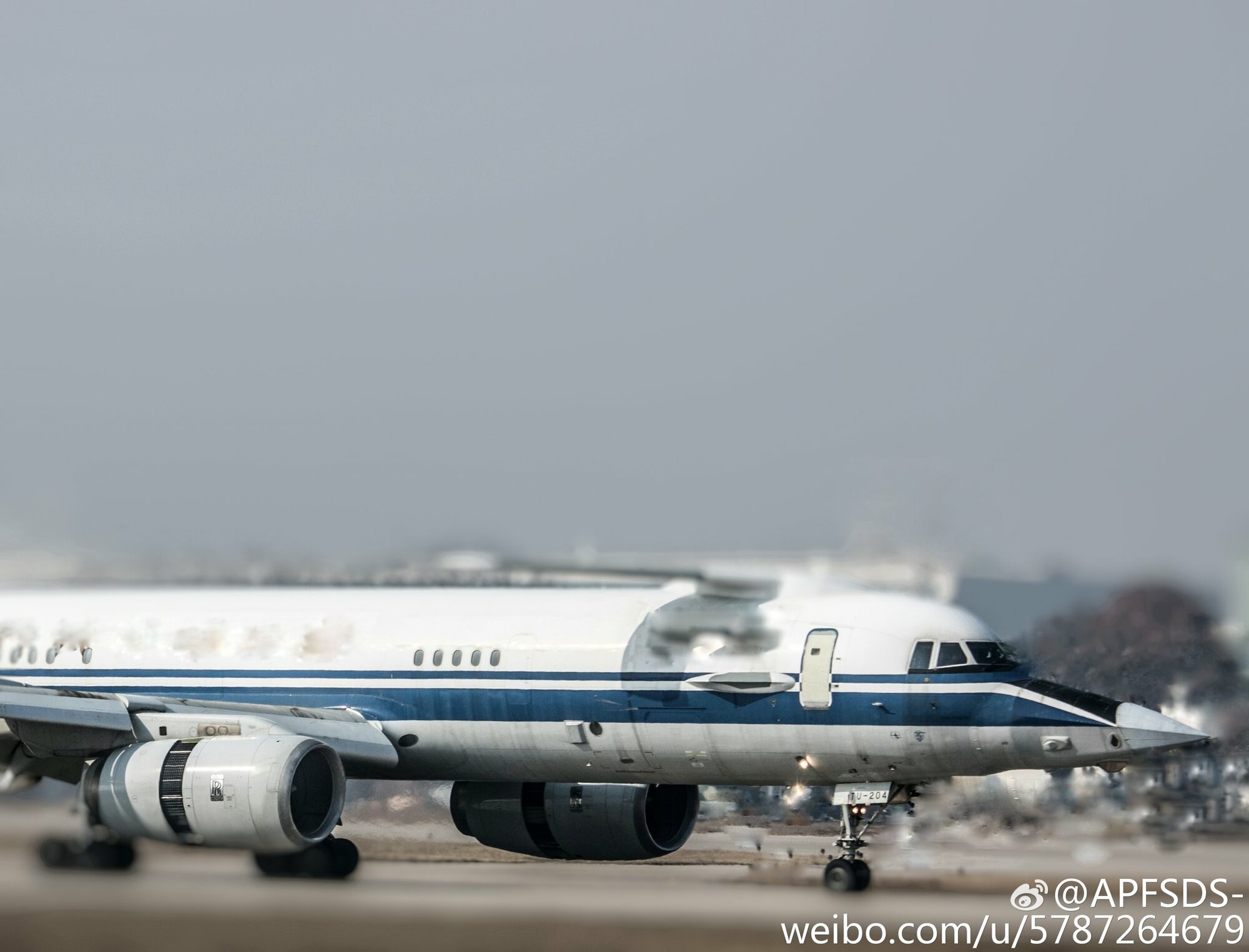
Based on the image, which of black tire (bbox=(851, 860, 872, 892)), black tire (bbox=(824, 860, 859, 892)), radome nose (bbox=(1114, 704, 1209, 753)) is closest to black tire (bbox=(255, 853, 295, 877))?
black tire (bbox=(824, 860, 859, 892))

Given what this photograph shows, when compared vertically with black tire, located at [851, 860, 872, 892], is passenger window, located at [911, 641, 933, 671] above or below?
above

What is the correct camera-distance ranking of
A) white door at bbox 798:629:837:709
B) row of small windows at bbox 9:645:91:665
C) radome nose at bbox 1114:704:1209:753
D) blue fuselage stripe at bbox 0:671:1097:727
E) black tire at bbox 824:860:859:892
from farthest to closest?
1. row of small windows at bbox 9:645:91:665
2. white door at bbox 798:629:837:709
3. black tire at bbox 824:860:859:892
4. blue fuselage stripe at bbox 0:671:1097:727
5. radome nose at bbox 1114:704:1209:753

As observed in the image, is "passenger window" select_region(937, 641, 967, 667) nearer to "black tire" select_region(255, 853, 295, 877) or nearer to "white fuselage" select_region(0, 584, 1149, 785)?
"white fuselage" select_region(0, 584, 1149, 785)

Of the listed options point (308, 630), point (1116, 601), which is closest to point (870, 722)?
point (1116, 601)

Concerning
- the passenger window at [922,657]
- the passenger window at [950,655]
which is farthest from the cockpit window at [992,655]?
the passenger window at [922,657]

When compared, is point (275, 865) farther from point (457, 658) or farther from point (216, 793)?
point (457, 658)

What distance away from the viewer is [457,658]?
26.6 metres

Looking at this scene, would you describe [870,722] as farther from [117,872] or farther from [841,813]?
[117,872]

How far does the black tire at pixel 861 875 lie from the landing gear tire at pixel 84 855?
9421 mm

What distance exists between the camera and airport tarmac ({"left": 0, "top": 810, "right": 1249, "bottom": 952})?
1839 centimetres

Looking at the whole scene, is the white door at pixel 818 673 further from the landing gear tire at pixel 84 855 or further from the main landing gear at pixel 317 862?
the landing gear tire at pixel 84 855

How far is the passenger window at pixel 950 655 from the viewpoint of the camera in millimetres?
24000

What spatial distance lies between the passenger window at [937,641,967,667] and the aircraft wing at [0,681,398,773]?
8019 mm

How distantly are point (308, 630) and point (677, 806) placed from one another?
618 cm
